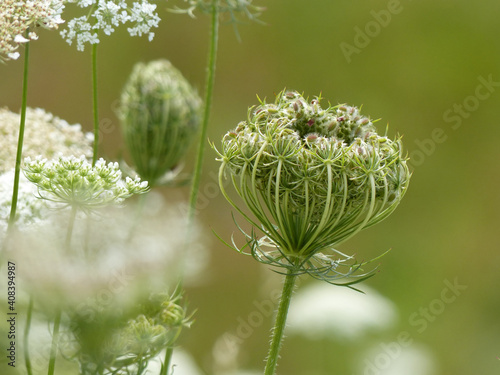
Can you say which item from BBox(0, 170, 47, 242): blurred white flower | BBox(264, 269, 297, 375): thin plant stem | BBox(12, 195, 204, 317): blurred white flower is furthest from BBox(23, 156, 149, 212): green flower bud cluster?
BBox(264, 269, 297, 375): thin plant stem

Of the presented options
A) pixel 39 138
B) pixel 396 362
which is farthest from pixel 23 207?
pixel 396 362

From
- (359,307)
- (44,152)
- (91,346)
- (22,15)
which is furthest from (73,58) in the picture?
(91,346)

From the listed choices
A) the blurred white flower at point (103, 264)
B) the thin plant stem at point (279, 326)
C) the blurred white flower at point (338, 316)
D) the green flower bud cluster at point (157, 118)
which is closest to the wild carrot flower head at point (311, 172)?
the thin plant stem at point (279, 326)

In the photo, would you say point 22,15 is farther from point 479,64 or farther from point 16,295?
Answer: point 479,64

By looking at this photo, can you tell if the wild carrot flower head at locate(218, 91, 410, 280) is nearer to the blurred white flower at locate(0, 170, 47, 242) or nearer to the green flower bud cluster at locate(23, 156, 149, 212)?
the green flower bud cluster at locate(23, 156, 149, 212)

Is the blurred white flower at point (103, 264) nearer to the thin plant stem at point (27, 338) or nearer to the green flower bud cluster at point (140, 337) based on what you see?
the green flower bud cluster at point (140, 337)

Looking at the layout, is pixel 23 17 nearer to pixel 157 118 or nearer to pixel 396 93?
pixel 157 118
